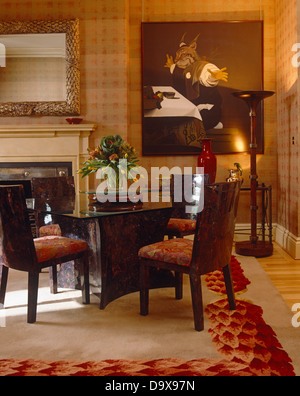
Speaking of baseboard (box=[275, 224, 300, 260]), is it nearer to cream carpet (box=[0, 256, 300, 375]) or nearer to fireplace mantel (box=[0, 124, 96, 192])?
cream carpet (box=[0, 256, 300, 375])

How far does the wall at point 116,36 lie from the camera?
4.95 m

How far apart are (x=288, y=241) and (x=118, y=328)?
260cm

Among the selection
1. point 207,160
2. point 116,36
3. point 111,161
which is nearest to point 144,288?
point 111,161

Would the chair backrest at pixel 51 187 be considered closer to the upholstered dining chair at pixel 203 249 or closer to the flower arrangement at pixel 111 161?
the flower arrangement at pixel 111 161

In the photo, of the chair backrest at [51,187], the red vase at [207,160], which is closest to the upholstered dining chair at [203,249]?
the chair backrest at [51,187]

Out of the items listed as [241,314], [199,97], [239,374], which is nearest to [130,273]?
[241,314]

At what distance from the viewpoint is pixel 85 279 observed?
297 cm

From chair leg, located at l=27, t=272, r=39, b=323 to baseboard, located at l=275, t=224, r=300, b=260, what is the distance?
269 cm

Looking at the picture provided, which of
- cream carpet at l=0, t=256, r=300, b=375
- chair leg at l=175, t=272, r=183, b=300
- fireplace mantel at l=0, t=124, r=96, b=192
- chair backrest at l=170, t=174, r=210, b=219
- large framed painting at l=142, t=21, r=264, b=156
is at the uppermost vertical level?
large framed painting at l=142, t=21, r=264, b=156

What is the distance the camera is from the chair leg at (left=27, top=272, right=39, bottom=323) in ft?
8.54

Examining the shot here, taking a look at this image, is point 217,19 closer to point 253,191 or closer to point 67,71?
point 67,71

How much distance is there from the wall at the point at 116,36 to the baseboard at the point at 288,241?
4.12 feet

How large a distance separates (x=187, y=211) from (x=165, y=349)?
5.63ft

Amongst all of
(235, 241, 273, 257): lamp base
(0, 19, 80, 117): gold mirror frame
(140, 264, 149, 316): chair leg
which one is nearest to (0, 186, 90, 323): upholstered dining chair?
(140, 264, 149, 316): chair leg
